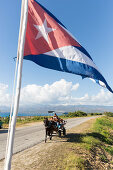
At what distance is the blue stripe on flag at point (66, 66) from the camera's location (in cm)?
417

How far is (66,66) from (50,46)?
2.55 ft

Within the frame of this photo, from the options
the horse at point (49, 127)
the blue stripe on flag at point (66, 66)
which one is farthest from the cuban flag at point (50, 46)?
the horse at point (49, 127)

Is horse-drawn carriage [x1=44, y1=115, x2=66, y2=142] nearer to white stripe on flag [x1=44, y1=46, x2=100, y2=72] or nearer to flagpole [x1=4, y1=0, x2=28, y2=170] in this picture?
white stripe on flag [x1=44, y1=46, x2=100, y2=72]

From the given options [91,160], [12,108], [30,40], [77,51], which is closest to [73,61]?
[77,51]

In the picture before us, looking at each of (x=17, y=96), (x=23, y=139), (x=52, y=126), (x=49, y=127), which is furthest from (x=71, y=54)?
(x=23, y=139)

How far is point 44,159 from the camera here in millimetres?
6184

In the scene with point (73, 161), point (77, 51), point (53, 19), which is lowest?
point (73, 161)

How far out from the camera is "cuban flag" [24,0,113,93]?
4.24 metres

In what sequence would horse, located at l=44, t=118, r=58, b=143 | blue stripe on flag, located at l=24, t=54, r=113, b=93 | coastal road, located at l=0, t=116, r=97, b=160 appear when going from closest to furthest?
1. blue stripe on flag, located at l=24, t=54, r=113, b=93
2. coastal road, located at l=0, t=116, r=97, b=160
3. horse, located at l=44, t=118, r=58, b=143

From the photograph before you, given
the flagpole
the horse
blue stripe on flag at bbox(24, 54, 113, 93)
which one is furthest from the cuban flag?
the horse

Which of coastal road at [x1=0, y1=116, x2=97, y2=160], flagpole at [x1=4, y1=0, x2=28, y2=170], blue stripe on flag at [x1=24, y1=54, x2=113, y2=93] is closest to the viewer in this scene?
flagpole at [x1=4, y1=0, x2=28, y2=170]

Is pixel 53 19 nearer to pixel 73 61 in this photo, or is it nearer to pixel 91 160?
pixel 73 61

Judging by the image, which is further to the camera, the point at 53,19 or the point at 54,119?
the point at 54,119

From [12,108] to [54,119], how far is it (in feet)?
28.2
